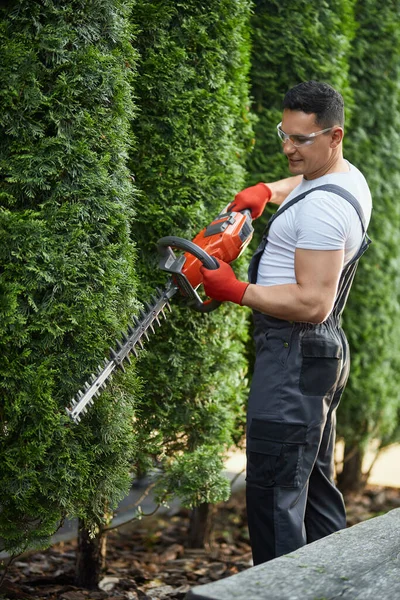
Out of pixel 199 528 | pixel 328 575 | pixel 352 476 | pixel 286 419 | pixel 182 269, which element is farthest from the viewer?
pixel 352 476

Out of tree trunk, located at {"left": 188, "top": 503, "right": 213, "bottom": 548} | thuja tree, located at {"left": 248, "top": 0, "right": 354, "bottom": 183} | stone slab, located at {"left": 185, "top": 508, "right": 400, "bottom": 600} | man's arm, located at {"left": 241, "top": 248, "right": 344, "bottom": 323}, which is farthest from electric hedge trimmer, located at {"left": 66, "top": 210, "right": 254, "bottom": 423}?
tree trunk, located at {"left": 188, "top": 503, "right": 213, "bottom": 548}

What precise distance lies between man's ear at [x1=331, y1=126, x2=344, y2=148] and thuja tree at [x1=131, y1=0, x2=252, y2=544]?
752 mm

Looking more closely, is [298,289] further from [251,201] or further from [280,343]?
[251,201]

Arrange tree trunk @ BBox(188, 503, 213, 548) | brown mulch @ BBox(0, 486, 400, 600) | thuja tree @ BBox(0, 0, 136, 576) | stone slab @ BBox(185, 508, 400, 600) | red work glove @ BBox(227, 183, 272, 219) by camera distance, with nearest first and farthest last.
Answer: stone slab @ BBox(185, 508, 400, 600) < thuja tree @ BBox(0, 0, 136, 576) < red work glove @ BBox(227, 183, 272, 219) < brown mulch @ BBox(0, 486, 400, 600) < tree trunk @ BBox(188, 503, 213, 548)

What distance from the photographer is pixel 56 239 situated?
3.03m

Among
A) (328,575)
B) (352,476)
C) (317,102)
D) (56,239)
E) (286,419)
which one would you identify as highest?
(317,102)

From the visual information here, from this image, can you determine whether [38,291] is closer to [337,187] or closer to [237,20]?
[337,187]

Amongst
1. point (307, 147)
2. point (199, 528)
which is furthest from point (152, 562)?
point (307, 147)

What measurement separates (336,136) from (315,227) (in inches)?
16.9

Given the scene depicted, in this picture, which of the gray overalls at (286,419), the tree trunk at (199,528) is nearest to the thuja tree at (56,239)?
the gray overalls at (286,419)

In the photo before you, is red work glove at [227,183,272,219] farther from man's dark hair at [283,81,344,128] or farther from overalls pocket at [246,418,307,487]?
overalls pocket at [246,418,307,487]

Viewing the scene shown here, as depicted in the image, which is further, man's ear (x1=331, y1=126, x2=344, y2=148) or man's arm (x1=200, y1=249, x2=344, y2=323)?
man's ear (x1=331, y1=126, x2=344, y2=148)

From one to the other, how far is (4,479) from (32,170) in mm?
1137

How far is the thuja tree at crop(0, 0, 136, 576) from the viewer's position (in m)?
2.95
